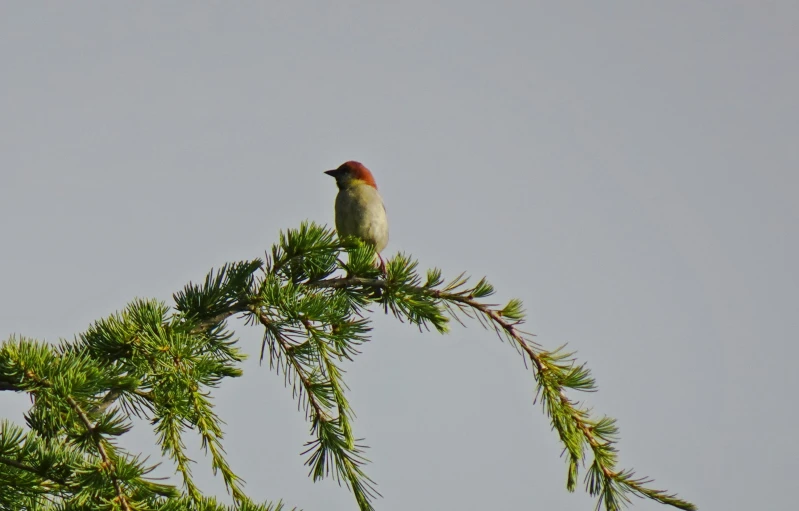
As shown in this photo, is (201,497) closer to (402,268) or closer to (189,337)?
(189,337)

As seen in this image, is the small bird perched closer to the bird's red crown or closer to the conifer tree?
the bird's red crown

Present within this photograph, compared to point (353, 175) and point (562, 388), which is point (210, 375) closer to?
point (562, 388)

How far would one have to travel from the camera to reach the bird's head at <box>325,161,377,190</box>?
22.3 feet

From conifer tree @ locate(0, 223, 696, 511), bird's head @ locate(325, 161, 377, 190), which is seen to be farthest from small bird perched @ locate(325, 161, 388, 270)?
conifer tree @ locate(0, 223, 696, 511)

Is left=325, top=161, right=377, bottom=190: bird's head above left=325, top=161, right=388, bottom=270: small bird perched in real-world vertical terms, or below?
above

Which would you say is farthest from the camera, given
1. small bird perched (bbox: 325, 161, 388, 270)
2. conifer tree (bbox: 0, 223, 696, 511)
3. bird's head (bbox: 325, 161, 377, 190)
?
bird's head (bbox: 325, 161, 377, 190)

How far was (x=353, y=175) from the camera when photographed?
6836mm

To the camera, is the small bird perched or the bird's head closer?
the small bird perched

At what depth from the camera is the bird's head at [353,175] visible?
6805 mm

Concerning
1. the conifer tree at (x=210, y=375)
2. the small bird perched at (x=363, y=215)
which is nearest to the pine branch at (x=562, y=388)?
the conifer tree at (x=210, y=375)

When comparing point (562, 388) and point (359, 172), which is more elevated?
point (359, 172)

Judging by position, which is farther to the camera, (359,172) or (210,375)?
(359,172)

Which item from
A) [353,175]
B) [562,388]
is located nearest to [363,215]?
[353,175]

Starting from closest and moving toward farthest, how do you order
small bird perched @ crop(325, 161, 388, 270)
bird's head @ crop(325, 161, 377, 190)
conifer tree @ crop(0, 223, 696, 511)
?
conifer tree @ crop(0, 223, 696, 511)
small bird perched @ crop(325, 161, 388, 270)
bird's head @ crop(325, 161, 377, 190)
